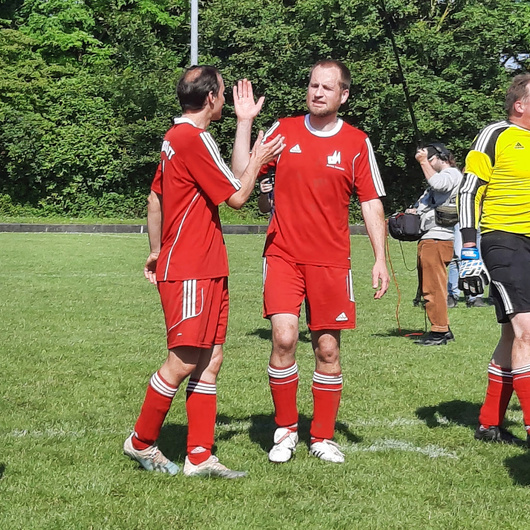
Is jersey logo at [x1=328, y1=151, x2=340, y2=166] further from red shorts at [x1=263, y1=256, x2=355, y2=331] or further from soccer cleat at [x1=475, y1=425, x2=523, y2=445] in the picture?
soccer cleat at [x1=475, y1=425, x2=523, y2=445]

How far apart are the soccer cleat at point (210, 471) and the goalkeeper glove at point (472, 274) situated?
165 cm

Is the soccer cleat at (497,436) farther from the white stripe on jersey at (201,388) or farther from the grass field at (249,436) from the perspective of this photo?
the white stripe on jersey at (201,388)

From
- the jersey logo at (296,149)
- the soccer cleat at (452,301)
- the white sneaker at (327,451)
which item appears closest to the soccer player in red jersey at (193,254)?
the jersey logo at (296,149)

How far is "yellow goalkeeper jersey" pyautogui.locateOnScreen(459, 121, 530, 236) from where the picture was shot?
5.14 metres

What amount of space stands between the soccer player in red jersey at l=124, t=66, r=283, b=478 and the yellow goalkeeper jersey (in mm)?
1285

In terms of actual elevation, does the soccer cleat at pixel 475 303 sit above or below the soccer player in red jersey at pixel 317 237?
below

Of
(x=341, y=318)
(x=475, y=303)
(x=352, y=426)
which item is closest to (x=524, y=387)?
(x=341, y=318)

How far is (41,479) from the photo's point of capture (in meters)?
4.57

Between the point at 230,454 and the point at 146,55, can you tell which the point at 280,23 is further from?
the point at 230,454

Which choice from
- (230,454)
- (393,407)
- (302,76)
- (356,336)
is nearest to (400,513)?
(230,454)

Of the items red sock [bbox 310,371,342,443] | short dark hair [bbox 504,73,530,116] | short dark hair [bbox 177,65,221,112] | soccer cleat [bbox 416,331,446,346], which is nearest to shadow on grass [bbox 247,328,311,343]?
A: soccer cleat [bbox 416,331,446,346]

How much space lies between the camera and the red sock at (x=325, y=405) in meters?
5.16

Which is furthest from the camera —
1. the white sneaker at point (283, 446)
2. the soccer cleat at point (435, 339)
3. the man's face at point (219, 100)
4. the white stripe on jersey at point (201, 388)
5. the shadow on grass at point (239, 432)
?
the soccer cleat at point (435, 339)

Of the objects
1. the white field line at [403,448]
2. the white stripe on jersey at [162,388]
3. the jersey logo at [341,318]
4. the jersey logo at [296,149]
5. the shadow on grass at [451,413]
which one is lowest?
the shadow on grass at [451,413]
